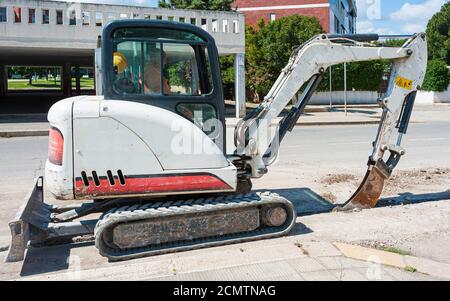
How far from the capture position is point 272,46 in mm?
29125

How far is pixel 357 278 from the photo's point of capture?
4.32m

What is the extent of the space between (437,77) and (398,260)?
3629cm

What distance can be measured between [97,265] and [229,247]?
142 centimetres

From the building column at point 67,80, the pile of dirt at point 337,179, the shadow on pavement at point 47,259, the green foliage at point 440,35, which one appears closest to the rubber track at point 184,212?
the shadow on pavement at point 47,259

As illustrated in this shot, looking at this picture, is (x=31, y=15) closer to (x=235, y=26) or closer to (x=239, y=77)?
(x=235, y=26)

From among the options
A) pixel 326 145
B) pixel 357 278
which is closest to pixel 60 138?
pixel 357 278

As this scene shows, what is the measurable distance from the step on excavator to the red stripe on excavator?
0.01m

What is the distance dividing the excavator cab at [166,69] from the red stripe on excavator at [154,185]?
0.49m

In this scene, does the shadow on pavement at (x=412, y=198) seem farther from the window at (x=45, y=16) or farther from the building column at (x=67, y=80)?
the building column at (x=67, y=80)

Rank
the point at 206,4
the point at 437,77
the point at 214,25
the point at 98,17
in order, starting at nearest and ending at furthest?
the point at 98,17 < the point at 214,25 < the point at 206,4 < the point at 437,77

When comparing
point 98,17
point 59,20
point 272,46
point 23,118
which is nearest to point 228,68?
point 272,46
